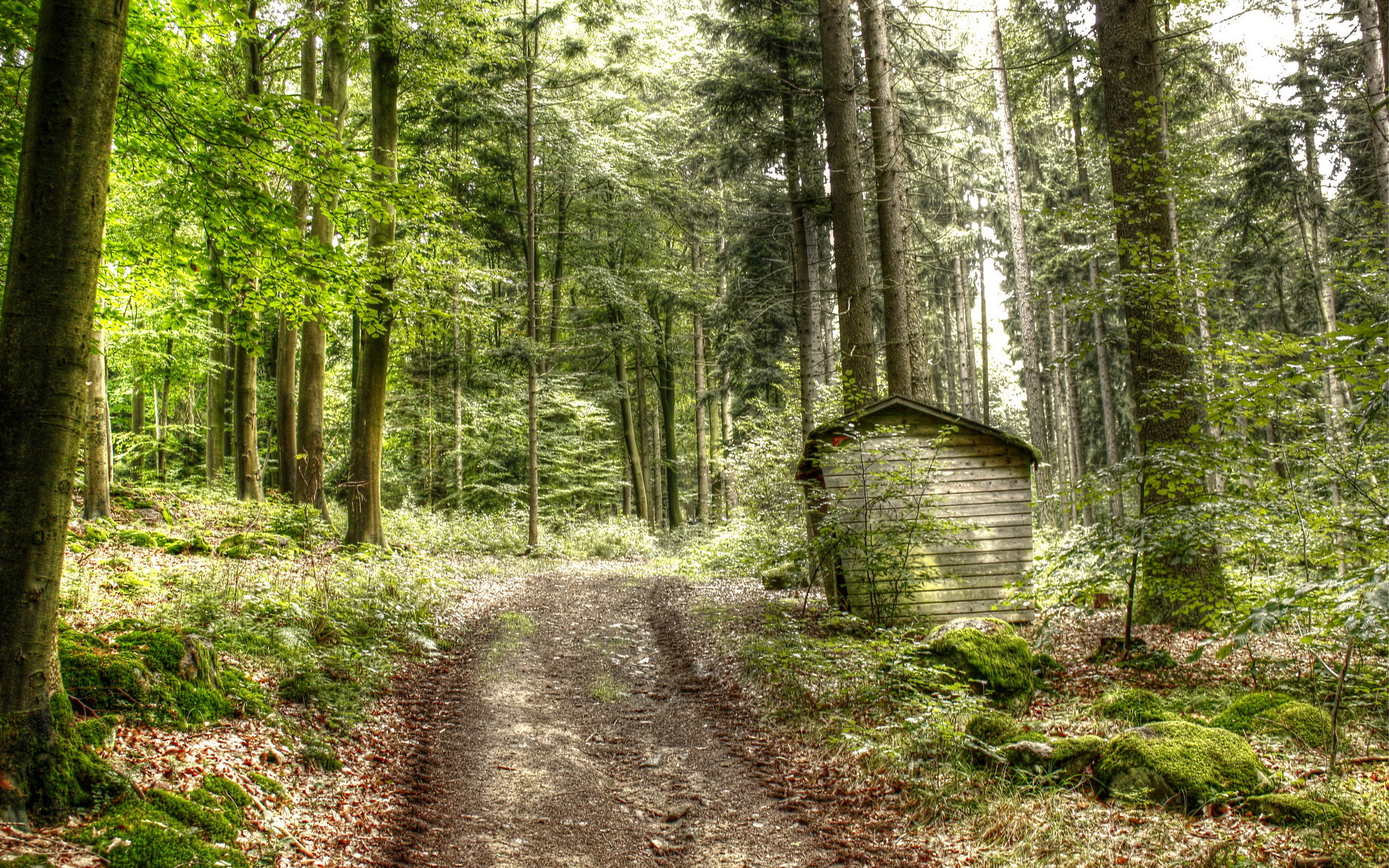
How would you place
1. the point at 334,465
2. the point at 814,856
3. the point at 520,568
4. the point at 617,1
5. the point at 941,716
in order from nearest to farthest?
the point at 814,856, the point at 941,716, the point at 520,568, the point at 617,1, the point at 334,465

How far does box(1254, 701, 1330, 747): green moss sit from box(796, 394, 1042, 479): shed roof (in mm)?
4671

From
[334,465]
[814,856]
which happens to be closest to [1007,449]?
[814,856]

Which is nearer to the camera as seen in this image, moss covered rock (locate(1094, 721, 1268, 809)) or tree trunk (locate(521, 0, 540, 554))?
moss covered rock (locate(1094, 721, 1268, 809))

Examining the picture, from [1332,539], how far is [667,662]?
6736 millimetres

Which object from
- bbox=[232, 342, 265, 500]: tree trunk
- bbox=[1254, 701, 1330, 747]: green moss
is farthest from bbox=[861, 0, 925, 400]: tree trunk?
bbox=[232, 342, 265, 500]: tree trunk

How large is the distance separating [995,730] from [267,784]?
4.72 metres

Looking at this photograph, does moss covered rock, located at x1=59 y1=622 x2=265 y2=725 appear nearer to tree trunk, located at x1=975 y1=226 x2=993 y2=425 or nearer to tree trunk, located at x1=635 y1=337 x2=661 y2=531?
tree trunk, located at x1=635 y1=337 x2=661 y2=531

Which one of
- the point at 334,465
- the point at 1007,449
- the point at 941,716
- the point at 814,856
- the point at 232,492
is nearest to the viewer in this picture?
the point at 814,856

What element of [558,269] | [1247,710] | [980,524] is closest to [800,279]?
[980,524]

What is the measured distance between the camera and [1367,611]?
9.01ft

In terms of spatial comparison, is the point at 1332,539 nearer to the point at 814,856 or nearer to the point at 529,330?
the point at 814,856

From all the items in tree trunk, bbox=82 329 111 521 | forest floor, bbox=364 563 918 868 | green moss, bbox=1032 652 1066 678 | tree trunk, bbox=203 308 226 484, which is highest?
tree trunk, bbox=203 308 226 484

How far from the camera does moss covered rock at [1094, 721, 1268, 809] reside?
399 centimetres

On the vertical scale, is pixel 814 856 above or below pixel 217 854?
below
